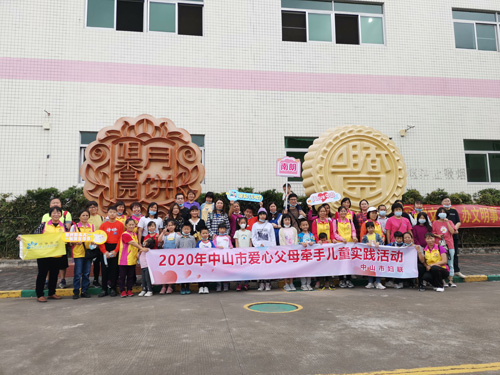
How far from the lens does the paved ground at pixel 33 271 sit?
23.4 ft

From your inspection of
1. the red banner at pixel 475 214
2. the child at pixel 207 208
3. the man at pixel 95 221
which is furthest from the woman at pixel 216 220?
the red banner at pixel 475 214

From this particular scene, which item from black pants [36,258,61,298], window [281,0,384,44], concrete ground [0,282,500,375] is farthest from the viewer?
window [281,0,384,44]

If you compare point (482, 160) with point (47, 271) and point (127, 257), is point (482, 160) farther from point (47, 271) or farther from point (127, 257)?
point (47, 271)

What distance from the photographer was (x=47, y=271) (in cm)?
622

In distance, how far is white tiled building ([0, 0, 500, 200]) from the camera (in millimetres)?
10805

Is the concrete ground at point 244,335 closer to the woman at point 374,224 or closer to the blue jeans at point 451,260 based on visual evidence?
the blue jeans at point 451,260

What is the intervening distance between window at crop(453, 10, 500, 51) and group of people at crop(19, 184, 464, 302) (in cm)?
890

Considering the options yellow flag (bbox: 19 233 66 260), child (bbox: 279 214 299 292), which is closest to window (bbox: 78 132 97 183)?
yellow flag (bbox: 19 233 66 260)

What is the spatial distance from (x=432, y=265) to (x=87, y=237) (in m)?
6.30

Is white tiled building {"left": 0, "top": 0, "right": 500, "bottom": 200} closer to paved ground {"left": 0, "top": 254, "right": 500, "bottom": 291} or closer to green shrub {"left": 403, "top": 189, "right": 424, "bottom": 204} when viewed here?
green shrub {"left": 403, "top": 189, "right": 424, "bottom": 204}

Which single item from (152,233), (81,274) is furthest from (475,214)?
(81,274)

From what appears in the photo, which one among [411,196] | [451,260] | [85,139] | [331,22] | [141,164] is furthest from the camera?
[331,22]

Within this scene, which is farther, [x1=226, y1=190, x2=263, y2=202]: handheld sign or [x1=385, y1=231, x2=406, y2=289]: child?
[x1=226, y1=190, x2=263, y2=202]: handheld sign

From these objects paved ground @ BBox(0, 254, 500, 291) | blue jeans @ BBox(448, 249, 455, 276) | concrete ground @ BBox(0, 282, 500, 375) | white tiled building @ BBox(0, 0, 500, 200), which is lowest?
concrete ground @ BBox(0, 282, 500, 375)
